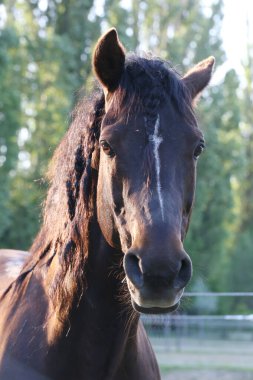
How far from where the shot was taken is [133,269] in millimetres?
2799

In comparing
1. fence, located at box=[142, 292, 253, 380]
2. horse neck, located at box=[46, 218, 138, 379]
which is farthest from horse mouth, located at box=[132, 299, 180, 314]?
fence, located at box=[142, 292, 253, 380]

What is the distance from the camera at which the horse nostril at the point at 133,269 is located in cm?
277

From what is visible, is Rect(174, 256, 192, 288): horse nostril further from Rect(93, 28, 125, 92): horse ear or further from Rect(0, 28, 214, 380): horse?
Rect(93, 28, 125, 92): horse ear

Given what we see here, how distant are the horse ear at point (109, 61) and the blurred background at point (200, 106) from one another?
47.0ft

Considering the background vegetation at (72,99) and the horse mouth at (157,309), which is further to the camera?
the background vegetation at (72,99)

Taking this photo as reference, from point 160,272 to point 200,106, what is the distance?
18.1 metres

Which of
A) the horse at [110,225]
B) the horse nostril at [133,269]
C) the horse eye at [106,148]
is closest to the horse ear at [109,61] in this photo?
the horse at [110,225]

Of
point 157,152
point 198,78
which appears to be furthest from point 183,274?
point 198,78

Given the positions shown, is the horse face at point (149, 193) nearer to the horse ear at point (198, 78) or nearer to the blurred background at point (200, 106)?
the horse ear at point (198, 78)

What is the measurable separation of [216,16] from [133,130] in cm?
2832

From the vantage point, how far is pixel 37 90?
25.5 metres

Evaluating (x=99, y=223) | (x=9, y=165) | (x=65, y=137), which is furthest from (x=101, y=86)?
(x=9, y=165)

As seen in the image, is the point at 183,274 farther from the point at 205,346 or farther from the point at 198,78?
the point at 205,346

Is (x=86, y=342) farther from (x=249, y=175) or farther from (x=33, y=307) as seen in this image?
(x=249, y=175)
